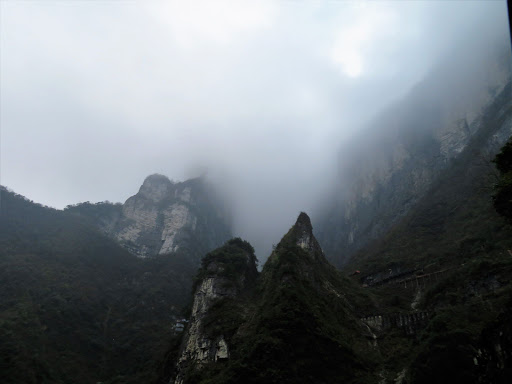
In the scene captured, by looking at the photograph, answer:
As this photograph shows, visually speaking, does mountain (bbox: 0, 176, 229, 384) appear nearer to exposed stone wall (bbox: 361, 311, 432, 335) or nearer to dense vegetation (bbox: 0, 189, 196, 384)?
dense vegetation (bbox: 0, 189, 196, 384)

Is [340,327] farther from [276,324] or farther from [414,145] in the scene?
[414,145]

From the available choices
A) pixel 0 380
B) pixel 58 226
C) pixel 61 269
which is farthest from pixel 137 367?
pixel 58 226

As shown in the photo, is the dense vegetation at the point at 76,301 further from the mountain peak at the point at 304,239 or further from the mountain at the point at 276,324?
the mountain peak at the point at 304,239

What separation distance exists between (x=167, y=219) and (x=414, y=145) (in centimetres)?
8226

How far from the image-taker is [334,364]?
33.8 meters

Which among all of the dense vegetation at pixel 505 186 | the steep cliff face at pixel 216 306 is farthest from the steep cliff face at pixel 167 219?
the dense vegetation at pixel 505 186

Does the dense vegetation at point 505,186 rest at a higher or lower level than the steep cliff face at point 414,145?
lower

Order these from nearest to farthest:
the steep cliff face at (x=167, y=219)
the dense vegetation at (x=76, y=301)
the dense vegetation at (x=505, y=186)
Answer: the dense vegetation at (x=505, y=186)
the dense vegetation at (x=76, y=301)
the steep cliff face at (x=167, y=219)

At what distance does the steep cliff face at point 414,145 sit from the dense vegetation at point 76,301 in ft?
159

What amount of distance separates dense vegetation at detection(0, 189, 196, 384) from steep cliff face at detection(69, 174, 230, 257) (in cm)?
1387

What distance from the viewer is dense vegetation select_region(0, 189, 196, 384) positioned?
167 feet

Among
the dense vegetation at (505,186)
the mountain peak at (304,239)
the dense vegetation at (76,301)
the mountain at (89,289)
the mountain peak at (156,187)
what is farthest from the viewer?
the mountain peak at (156,187)

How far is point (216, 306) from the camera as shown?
4784cm

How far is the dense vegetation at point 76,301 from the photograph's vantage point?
50812 mm
